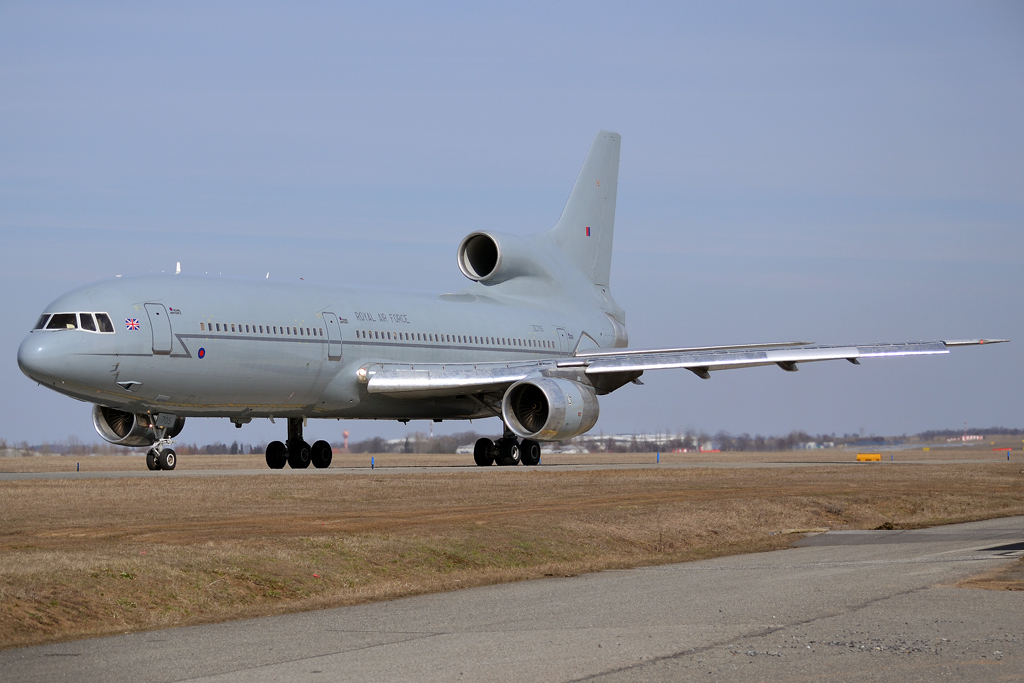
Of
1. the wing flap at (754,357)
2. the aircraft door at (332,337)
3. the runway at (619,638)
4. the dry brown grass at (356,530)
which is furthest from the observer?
the aircraft door at (332,337)

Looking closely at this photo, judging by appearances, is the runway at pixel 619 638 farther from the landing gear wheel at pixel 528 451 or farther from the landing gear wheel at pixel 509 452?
the landing gear wheel at pixel 528 451

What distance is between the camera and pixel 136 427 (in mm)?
33688

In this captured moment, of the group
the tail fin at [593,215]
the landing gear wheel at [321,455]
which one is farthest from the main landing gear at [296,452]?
the tail fin at [593,215]

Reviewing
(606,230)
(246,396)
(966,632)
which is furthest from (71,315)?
(606,230)

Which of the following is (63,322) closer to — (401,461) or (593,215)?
(401,461)

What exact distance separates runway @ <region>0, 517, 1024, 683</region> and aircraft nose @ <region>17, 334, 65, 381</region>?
64.3 feet

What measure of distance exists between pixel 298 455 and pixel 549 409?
8440mm

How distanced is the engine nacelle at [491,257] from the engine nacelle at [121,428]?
16.3 metres

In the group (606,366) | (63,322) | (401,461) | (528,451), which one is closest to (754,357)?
(606,366)

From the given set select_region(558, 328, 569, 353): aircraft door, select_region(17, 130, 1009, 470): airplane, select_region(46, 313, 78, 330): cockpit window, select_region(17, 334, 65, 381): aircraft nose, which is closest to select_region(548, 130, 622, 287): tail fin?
select_region(17, 130, 1009, 470): airplane

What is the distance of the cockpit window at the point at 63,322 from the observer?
98.1 feet

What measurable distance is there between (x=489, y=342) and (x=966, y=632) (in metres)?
35.0

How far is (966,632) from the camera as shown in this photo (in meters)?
9.57

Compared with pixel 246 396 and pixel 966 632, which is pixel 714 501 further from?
pixel 246 396
